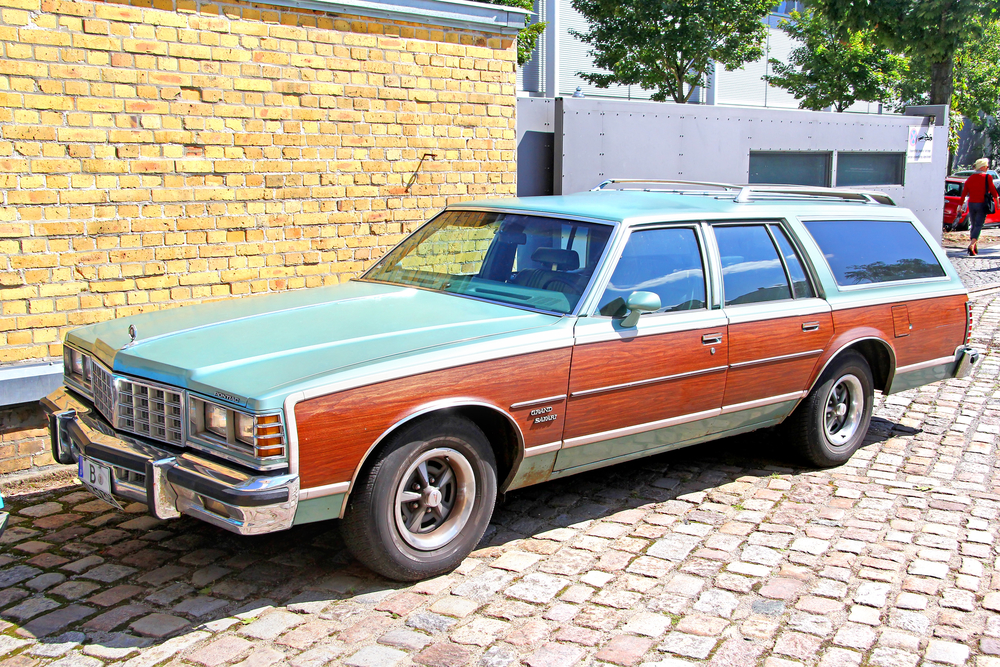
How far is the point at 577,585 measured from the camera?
404 centimetres

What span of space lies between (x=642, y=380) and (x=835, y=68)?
2663cm

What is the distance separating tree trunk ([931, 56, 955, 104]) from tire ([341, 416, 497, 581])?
60.1ft

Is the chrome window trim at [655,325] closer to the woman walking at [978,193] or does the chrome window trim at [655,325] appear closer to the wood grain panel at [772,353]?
the wood grain panel at [772,353]

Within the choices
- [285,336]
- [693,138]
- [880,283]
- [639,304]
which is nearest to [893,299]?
[880,283]

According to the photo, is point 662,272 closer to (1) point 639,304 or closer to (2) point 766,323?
(1) point 639,304

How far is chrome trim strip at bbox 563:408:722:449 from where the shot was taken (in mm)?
4387

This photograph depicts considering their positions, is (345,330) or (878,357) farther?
(878,357)

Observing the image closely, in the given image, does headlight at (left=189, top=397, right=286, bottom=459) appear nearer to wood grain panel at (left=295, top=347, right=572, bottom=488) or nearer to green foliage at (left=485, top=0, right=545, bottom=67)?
wood grain panel at (left=295, top=347, right=572, bottom=488)

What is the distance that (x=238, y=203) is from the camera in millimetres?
6262

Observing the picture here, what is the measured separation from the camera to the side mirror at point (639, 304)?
14.3ft

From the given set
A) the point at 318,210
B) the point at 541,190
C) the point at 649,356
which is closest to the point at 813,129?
the point at 541,190

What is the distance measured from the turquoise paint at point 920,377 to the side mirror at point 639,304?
2362 millimetres

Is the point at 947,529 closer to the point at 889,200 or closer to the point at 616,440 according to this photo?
the point at 616,440

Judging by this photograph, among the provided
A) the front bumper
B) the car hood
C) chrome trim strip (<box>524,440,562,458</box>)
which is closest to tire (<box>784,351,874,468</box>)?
chrome trim strip (<box>524,440,562,458</box>)
